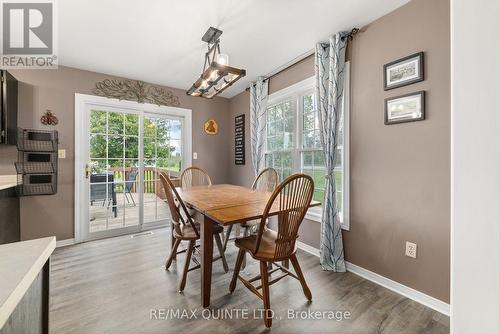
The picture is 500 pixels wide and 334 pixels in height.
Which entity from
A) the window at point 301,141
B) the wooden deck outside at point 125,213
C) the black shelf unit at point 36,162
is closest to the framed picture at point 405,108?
the window at point 301,141

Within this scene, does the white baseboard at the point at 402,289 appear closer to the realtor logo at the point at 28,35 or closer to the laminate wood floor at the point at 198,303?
the laminate wood floor at the point at 198,303

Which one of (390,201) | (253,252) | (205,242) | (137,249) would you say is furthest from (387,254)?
(137,249)

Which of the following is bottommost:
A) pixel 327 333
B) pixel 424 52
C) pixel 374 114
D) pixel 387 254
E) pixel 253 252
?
pixel 327 333

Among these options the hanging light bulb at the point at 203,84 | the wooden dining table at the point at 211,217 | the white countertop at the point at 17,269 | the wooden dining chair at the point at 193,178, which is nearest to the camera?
the white countertop at the point at 17,269

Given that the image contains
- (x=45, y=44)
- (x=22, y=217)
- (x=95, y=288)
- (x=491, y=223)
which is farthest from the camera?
(x=22, y=217)

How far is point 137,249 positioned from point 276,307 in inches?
77.0

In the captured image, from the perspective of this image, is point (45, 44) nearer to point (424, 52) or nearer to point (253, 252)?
point (253, 252)

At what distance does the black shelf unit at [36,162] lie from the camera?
2572 mm

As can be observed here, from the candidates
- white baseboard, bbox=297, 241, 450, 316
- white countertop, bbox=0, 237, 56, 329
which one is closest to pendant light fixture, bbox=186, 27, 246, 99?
white countertop, bbox=0, 237, 56, 329

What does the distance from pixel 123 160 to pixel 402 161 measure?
3.57 m

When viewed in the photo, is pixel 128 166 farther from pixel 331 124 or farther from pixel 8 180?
pixel 331 124

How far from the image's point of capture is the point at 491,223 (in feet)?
2.51

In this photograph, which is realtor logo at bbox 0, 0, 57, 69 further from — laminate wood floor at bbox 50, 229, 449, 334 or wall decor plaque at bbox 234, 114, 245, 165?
wall decor plaque at bbox 234, 114, 245, 165

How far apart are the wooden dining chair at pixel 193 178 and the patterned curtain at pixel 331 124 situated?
161 cm
